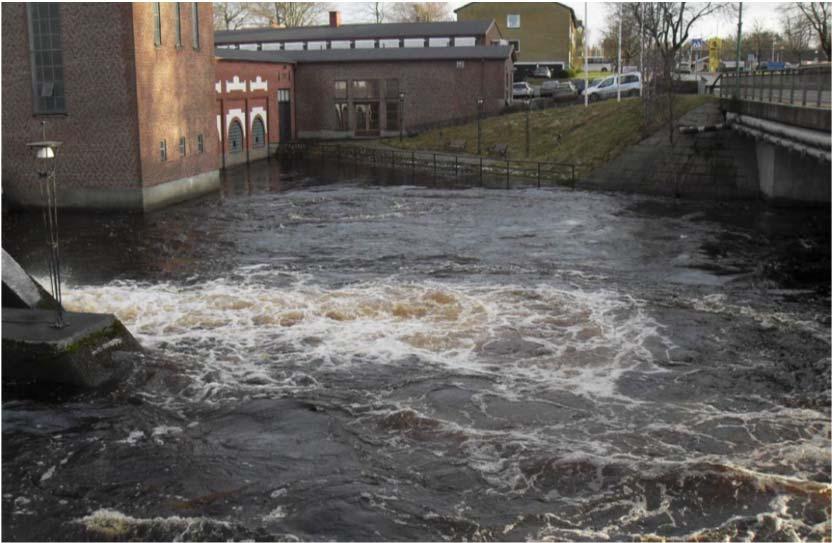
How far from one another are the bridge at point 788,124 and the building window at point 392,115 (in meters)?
24.6

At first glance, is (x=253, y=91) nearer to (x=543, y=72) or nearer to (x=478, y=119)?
(x=478, y=119)

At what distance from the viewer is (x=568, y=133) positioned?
163 ft

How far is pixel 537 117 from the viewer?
179 ft

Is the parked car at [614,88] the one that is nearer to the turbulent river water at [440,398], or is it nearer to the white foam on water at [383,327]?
the turbulent river water at [440,398]

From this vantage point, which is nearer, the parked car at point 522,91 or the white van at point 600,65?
the parked car at point 522,91

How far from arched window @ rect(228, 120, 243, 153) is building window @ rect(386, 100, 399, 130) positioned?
13.4 meters

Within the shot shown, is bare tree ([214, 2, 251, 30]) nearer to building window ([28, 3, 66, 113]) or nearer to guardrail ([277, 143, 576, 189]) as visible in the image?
guardrail ([277, 143, 576, 189])

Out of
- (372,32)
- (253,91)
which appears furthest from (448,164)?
(372,32)

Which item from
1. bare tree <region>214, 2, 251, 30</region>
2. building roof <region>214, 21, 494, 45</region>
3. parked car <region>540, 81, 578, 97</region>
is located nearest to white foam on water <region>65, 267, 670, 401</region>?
parked car <region>540, 81, 578, 97</region>

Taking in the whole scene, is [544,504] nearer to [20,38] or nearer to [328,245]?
[328,245]

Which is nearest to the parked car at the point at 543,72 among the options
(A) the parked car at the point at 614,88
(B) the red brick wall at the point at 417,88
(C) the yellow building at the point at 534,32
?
(C) the yellow building at the point at 534,32

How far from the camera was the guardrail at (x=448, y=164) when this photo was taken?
4278cm

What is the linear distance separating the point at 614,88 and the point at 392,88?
1447cm

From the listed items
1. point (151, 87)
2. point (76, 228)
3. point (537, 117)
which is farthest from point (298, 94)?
point (76, 228)
